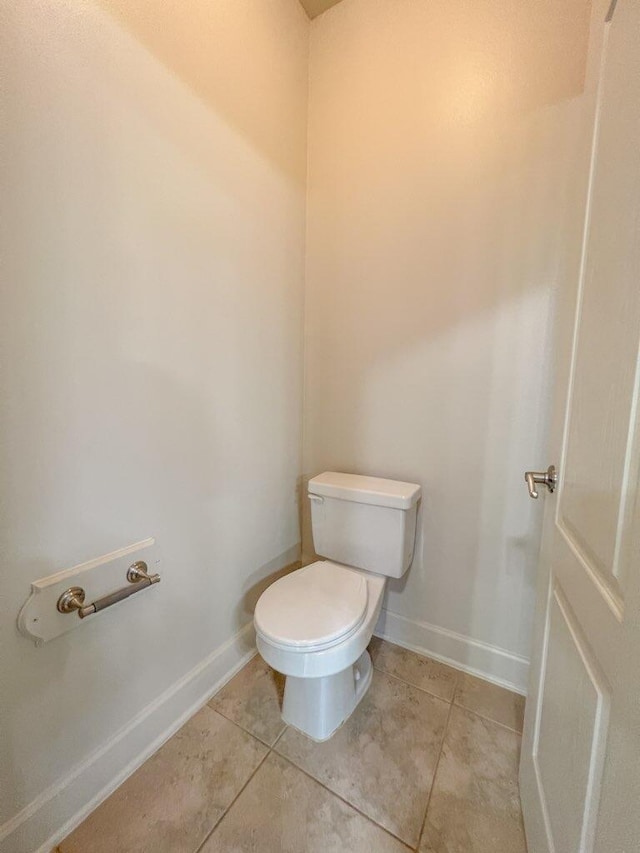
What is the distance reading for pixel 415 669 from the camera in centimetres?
138

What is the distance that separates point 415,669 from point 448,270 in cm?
160

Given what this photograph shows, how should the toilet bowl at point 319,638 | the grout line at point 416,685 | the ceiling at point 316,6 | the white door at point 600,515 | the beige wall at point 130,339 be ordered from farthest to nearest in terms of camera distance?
1. the ceiling at point 316,6
2. the grout line at point 416,685
3. the toilet bowl at point 319,638
4. the beige wall at point 130,339
5. the white door at point 600,515

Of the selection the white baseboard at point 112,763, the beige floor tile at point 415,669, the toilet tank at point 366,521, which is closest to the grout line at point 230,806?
the white baseboard at point 112,763

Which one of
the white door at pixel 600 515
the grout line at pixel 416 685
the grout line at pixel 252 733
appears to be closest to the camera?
the white door at pixel 600 515

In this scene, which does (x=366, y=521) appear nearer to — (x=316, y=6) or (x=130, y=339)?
(x=130, y=339)

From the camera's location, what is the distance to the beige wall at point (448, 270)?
1.09 metres

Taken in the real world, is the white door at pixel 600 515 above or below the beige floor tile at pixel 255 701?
above

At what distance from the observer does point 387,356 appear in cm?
141

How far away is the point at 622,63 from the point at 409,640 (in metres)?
1.82

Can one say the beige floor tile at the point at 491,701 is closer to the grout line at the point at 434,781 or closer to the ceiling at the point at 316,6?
the grout line at the point at 434,781

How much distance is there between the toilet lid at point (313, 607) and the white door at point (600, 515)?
20.7 inches

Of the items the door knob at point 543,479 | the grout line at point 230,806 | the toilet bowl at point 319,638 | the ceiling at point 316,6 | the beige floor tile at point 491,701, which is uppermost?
the ceiling at point 316,6

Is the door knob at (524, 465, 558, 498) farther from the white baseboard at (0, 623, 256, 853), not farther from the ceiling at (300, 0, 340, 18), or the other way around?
the ceiling at (300, 0, 340, 18)

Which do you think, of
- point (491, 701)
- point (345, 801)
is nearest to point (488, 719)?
point (491, 701)
